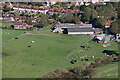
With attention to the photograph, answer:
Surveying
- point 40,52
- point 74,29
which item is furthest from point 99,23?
point 40,52

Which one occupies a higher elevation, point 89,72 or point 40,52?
point 89,72

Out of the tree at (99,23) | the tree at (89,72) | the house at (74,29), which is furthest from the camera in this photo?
the tree at (99,23)

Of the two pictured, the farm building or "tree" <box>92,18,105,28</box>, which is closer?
the farm building

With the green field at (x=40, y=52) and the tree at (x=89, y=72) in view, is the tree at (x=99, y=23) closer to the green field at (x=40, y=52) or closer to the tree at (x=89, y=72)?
the green field at (x=40, y=52)

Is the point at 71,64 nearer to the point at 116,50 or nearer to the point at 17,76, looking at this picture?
the point at 17,76

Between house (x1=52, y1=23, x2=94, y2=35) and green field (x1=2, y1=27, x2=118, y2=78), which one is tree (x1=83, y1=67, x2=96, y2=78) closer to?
green field (x1=2, y1=27, x2=118, y2=78)

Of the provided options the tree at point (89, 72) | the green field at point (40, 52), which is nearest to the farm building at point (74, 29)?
the green field at point (40, 52)

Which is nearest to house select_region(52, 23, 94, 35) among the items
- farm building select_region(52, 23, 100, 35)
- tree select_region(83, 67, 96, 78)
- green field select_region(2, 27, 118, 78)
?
farm building select_region(52, 23, 100, 35)

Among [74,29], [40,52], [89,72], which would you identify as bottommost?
[74,29]

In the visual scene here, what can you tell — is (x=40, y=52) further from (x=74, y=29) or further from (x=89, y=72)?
Answer: (x=74, y=29)
